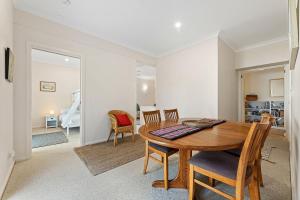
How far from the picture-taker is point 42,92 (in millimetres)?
5395

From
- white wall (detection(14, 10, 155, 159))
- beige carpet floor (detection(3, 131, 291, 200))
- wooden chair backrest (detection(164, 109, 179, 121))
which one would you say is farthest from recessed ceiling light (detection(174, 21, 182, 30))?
beige carpet floor (detection(3, 131, 291, 200))

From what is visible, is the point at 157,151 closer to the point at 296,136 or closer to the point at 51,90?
the point at 296,136

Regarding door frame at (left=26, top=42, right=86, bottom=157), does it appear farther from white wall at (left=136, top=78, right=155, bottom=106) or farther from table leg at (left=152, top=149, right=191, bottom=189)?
white wall at (left=136, top=78, right=155, bottom=106)

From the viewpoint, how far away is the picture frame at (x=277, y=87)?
5.23 meters

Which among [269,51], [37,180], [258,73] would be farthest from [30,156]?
[258,73]

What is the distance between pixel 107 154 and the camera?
2.65 meters

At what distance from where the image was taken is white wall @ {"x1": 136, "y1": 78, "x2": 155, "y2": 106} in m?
9.06

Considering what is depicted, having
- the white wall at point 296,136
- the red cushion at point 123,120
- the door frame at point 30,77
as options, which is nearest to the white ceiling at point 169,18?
the door frame at point 30,77

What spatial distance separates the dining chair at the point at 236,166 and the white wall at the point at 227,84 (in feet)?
7.38

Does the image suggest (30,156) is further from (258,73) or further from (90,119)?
(258,73)

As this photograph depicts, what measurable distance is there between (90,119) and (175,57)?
2.97 m

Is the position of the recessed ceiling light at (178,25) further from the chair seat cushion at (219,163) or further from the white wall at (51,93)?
the white wall at (51,93)

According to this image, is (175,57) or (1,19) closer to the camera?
(1,19)

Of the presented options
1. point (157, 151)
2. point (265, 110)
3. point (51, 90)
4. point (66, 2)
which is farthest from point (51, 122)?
point (265, 110)
